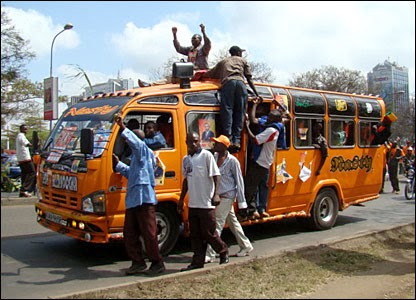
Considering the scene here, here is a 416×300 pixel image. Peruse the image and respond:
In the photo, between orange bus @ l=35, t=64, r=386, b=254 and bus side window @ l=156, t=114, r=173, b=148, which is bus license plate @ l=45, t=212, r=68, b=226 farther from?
bus side window @ l=156, t=114, r=173, b=148

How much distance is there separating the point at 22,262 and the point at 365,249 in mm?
5108

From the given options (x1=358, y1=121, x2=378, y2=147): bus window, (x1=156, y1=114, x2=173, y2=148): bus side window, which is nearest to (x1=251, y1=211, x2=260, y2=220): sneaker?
(x1=156, y1=114, x2=173, y2=148): bus side window

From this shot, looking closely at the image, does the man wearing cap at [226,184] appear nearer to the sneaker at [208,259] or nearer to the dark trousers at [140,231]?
the sneaker at [208,259]

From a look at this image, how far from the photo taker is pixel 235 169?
6574 millimetres

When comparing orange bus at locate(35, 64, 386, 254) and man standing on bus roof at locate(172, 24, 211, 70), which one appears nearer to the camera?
orange bus at locate(35, 64, 386, 254)

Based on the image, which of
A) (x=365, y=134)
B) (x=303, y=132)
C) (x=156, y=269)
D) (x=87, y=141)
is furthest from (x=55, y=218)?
(x=365, y=134)

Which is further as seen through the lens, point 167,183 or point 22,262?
point 167,183

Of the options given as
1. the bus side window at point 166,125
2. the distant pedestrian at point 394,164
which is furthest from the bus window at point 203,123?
the distant pedestrian at point 394,164

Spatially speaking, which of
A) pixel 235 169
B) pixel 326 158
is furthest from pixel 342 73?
pixel 235 169

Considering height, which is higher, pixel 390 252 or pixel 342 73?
pixel 342 73

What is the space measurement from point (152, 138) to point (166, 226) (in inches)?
51.4

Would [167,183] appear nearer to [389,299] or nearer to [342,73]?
[389,299]

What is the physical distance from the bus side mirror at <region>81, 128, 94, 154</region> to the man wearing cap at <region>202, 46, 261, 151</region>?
224 cm

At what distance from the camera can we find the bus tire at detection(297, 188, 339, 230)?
9359 millimetres
